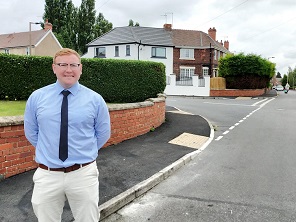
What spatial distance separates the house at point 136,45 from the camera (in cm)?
3884

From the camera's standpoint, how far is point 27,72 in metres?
8.76

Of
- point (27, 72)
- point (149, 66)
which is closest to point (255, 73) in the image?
point (149, 66)

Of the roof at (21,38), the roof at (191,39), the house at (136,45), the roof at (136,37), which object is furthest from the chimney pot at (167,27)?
the roof at (21,38)

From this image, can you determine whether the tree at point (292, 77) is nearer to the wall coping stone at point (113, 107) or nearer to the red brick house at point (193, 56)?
the red brick house at point (193, 56)

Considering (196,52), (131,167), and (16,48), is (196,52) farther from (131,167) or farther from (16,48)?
(131,167)

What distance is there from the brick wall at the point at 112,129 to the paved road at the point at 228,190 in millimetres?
2139

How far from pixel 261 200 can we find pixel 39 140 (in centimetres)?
361

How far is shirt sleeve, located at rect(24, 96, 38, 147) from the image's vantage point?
8.72 feet

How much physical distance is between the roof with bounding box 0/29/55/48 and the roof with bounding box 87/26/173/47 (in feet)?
30.2

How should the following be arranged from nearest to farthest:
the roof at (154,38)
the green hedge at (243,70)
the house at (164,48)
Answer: the green hedge at (243,70) < the house at (164,48) < the roof at (154,38)

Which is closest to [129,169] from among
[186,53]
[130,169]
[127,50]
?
[130,169]

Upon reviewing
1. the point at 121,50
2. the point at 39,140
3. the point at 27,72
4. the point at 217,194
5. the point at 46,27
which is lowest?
the point at 217,194

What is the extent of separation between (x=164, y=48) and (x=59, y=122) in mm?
39086

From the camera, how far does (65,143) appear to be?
2557 millimetres
